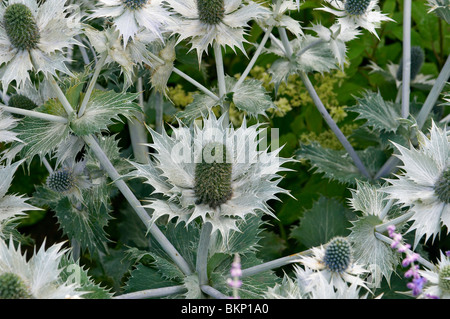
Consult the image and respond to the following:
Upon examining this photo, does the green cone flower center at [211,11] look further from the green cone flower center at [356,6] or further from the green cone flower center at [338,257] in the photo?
the green cone flower center at [338,257]

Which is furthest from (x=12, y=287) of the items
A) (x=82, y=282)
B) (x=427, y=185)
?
(x=427, y=185)

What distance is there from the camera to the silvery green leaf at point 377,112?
162 cm

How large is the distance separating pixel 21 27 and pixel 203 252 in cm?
68

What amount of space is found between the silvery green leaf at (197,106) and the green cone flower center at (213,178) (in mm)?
311

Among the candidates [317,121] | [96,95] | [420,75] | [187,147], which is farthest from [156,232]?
[420,75]

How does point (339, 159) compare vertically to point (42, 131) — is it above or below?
below

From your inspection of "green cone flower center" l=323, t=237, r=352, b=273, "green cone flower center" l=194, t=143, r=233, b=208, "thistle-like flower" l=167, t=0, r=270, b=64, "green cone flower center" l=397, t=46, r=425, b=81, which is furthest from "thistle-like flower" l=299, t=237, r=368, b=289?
"green cone flower center" l=397, t=46, r=425, b=81

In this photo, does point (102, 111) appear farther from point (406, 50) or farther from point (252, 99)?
point (406, 50)

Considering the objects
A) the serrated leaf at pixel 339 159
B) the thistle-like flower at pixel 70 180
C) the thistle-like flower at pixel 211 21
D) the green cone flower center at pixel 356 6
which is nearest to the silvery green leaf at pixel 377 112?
the serrated leaf at pixel 339 159

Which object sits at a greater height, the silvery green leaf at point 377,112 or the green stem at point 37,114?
the green stem at point 37,114

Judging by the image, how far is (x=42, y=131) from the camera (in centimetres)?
131

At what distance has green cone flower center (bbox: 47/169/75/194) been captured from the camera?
4.71ft
